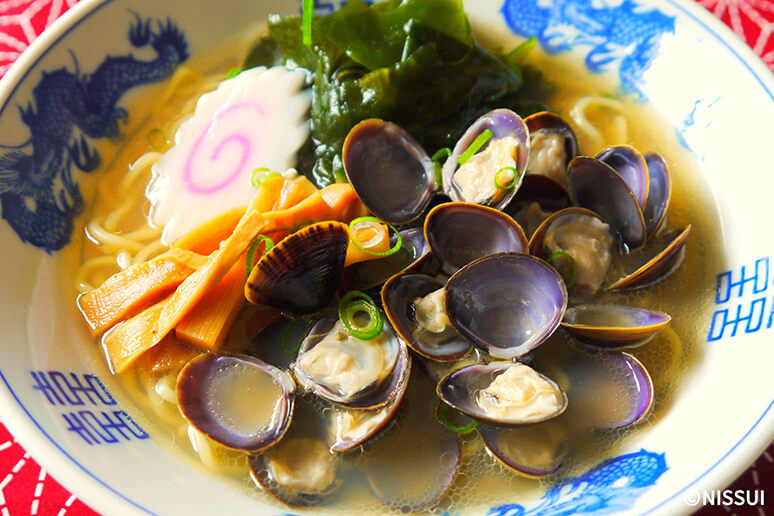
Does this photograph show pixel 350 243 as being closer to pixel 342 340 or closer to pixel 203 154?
pixel 342 340

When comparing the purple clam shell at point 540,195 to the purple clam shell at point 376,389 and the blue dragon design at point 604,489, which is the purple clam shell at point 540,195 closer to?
the purple clam shell at point 376,389

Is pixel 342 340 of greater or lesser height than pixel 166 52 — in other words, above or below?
below

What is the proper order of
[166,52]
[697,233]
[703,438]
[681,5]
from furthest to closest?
[166,52]
[681,5]
[697,233]
[703,438]

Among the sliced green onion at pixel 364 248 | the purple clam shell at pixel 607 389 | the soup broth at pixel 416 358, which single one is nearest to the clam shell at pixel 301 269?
the sliced green onion at pixel 364 248

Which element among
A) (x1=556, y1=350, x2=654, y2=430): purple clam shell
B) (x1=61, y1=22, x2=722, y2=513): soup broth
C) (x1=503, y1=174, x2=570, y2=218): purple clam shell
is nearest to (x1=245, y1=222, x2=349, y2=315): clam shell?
(x1=61, y1=22, x2=722, y2=513): soup broth

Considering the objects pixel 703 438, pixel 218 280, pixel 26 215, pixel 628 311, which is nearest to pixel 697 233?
pixel 628 311

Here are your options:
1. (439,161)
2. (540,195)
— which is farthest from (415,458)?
(439,161)

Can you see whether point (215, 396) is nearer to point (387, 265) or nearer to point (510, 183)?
point (387, 265)
